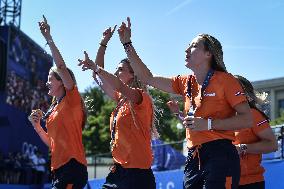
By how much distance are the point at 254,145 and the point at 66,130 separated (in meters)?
1.85

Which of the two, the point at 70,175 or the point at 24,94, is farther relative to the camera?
the point at 24,94

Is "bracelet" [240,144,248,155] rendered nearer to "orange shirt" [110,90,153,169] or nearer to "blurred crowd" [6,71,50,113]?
"orange shirt" [110,90,153,169]

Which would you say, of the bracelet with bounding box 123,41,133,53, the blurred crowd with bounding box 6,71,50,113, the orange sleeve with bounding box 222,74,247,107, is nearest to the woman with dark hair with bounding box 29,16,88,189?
the bracelet with bounding box 123,41,133,53

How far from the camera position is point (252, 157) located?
506 cm

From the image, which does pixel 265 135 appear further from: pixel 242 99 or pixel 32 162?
pixel 32 162

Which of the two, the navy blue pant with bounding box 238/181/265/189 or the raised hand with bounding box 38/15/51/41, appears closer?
the navy blue pant with bounding box 238/181/265/189

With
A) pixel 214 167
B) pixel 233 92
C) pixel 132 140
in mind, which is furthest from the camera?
pixel 132 140

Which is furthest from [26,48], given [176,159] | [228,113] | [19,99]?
[228,113]

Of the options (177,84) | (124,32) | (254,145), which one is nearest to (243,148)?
(254,145)

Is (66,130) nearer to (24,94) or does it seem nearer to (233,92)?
(233,92)

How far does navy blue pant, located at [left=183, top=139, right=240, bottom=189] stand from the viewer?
3855 mm

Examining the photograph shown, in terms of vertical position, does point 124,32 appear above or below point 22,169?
above

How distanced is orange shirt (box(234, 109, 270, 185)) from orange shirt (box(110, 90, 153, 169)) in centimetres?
86

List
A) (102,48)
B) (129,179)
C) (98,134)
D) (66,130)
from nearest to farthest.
A: (129,179) → (66,130) → (102,48) → (98,134)
